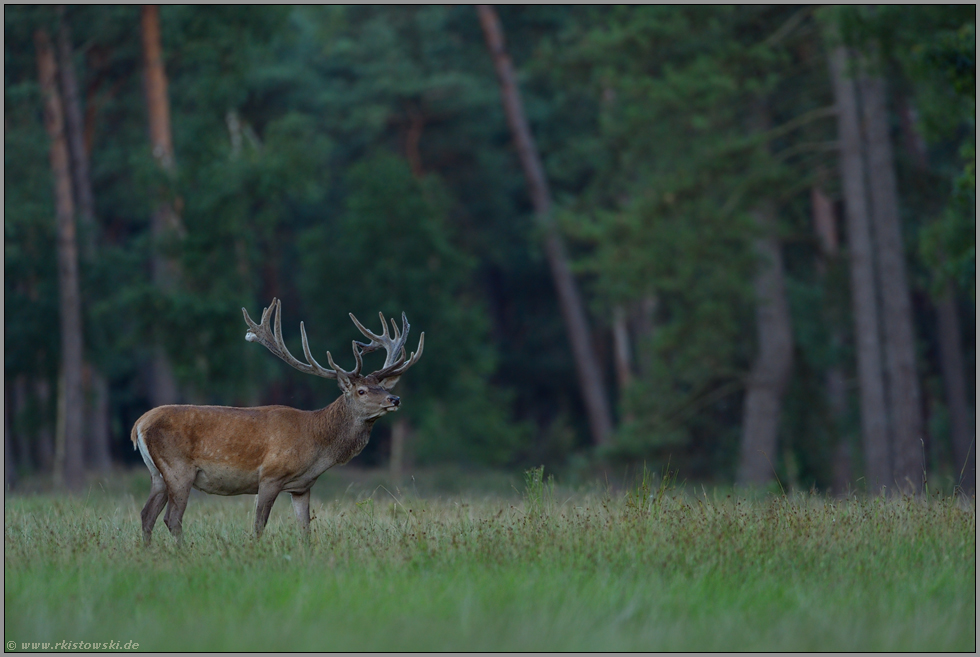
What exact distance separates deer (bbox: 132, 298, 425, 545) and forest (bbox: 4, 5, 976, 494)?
295 inches

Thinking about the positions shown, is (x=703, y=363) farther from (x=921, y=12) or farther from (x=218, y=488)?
(x=218, y=488)

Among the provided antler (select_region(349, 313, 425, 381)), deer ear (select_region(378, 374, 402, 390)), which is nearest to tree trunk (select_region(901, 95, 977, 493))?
antler (select_region(349, 313, 425, 381))

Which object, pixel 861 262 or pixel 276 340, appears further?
pixel 861 262

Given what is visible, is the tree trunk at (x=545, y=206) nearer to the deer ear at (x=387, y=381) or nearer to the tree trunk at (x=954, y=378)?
the tree trunk at (x=954, y=378)

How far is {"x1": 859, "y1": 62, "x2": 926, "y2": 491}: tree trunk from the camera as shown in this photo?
56.6ft

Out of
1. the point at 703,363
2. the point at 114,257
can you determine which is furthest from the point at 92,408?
the point at 703,363

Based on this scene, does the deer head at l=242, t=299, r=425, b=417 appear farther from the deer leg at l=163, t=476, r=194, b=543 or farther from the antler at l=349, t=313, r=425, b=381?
the deer leg at l=163, t=476, r=194, b=543

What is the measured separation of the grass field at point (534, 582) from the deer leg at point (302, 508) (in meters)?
0.20

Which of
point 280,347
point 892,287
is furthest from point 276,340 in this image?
point 892,287

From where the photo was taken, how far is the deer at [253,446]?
7.63 metres

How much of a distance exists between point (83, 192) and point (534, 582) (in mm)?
18220

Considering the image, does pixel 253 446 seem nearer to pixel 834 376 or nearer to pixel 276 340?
pixel 276 340

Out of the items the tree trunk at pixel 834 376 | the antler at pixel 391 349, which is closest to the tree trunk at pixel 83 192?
the antler at pixel 391 349

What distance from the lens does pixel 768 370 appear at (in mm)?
20781
